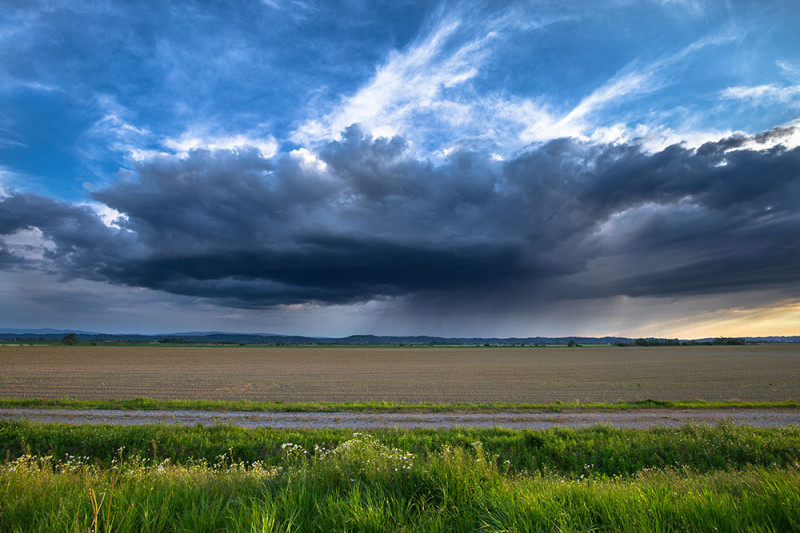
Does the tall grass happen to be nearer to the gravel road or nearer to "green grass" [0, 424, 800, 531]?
the gravel road

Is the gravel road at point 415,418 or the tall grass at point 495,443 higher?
the tall grass at point 495,443

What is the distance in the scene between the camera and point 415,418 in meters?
22.7

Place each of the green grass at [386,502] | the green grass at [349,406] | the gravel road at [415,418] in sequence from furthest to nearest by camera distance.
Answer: the green grass at [349,406] → the gravel road at [415,418] → the green grass at [386,502]

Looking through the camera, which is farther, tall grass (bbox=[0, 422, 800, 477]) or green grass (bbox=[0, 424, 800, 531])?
tall grass (bbox=[0, 422, 800, 477])

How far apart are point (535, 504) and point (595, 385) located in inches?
1816

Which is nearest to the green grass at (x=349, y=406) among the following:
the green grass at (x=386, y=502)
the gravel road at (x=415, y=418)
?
the gravel road at (x=415, y=418)

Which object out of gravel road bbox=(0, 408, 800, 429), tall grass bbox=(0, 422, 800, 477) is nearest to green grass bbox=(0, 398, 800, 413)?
gravel road bbox=(0, 408, 800, 429)

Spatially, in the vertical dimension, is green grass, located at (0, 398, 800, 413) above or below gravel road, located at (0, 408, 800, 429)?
below

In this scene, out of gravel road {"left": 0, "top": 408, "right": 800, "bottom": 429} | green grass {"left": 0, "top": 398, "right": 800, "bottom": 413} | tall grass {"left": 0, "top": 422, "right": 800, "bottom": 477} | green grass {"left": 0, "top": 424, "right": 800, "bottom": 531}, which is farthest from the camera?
green grass {"left": 0, "top": 398, "right": 800, "bottom": 413}

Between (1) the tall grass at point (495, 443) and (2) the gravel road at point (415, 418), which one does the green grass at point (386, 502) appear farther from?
(2) the gravel road at point (415, 418)

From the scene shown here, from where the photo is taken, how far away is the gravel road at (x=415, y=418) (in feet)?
68.0

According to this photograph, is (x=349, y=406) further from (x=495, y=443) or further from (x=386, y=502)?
(x=386, y=502)

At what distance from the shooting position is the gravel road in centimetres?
2072

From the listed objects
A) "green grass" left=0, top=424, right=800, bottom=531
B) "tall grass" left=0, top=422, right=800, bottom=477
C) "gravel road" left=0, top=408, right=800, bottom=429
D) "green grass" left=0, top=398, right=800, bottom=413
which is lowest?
"green grass" left=0, top=398, right=800, bottom=413
